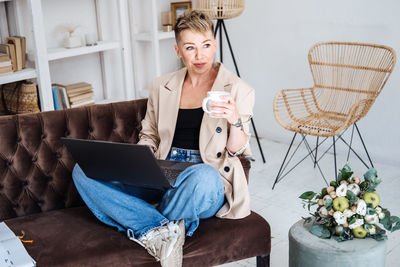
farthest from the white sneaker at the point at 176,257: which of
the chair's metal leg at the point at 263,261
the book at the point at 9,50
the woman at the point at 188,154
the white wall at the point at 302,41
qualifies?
the white wall at the point at 302,41

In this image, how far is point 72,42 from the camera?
359 centimetres

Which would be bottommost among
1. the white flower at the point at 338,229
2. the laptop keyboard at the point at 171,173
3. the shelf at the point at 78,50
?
the white flower at the point at 338,229

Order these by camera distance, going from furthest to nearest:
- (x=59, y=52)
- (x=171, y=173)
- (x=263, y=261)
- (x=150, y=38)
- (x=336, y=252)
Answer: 1. (x=150, y=38)
2. (x=59, y=52)
3. (x=263, y=261)
4. (x=171, y=173)
5. (x=336, y=252)

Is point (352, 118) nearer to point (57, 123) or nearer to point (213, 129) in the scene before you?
point (213, 129)

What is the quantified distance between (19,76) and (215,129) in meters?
1.63

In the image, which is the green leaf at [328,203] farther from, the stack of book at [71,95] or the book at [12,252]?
the stack of book at [71,95]

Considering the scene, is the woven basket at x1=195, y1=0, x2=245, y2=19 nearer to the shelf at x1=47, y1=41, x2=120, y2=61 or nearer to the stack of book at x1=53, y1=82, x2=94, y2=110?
the shelf at x1=47, y1=41, x2=120, y2=61

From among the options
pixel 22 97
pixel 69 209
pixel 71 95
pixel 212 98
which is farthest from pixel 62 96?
pixel 212 98

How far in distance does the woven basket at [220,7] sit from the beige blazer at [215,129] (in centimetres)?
142

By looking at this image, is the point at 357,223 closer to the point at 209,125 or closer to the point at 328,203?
the point at 328,203

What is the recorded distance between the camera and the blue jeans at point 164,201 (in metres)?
1.93

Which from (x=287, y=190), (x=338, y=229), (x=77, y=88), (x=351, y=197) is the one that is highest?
(x=77, y=88)

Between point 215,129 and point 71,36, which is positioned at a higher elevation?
point 71,36

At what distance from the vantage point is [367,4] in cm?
365
